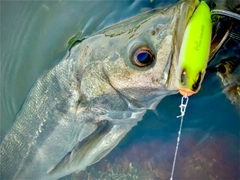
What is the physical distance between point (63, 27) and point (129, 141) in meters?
1.11

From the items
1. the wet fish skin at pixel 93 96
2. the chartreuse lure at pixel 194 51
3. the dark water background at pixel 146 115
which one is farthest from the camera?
the dark water background at pixel 146 115

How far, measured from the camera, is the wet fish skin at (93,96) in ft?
6.25

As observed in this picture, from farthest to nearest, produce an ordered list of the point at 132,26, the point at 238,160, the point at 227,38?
the point at 238,160 → the point at 227,38 → the point at 132,26

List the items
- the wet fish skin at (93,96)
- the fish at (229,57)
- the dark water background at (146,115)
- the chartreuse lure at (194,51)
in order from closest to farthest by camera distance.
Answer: the chartreuse lure at (194,51) < the wet fish skin at (93,96) < the fish at (229,57) < the dark water background at (146,115)

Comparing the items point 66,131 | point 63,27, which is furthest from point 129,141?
point 63,27

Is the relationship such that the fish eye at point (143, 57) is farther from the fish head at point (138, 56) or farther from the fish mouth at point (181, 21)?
the fish mouth at point (181, 21)

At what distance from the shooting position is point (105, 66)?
2.20 metres

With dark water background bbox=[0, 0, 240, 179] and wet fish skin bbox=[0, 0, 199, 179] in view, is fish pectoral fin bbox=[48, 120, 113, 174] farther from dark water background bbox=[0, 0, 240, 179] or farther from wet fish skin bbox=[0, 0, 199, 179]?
dark water background bbox=[0, 0, 240, 179]

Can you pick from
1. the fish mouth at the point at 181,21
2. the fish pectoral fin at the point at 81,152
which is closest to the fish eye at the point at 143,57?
Result: the fish mouth at the point at 181,21

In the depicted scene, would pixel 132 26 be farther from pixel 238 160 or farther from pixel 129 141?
pixel 238 160

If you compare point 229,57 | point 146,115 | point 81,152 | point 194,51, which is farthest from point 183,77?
point 81,152

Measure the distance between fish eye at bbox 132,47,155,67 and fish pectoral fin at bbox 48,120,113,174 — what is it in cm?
79

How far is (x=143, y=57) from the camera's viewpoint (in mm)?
1959

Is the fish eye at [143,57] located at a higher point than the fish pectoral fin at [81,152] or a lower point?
higher
